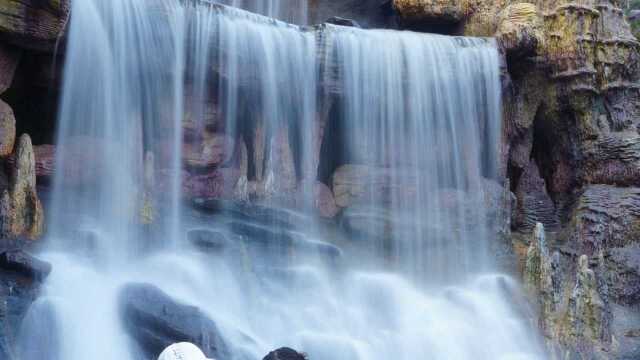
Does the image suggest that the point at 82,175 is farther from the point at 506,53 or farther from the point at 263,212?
the point at 506,53

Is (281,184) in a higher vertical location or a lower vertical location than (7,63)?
lower

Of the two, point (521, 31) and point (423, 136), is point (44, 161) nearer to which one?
point (423, 136)

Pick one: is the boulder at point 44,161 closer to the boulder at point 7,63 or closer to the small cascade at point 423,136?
the boulder at point 7,63

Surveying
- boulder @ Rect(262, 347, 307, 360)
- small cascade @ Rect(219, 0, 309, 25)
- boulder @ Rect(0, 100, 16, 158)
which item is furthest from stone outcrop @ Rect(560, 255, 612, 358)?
small cascade @ Rect(219, 0, 309, 25)

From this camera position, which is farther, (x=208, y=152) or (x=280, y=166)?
(x=280, y=166)

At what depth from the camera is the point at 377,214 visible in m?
13.5

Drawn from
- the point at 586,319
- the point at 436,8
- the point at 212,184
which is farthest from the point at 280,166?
the point at 586,319

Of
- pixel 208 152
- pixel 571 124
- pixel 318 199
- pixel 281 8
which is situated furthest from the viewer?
pixel 281 8

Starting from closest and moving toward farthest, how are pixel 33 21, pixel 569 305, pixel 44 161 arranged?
pixel 33 21, pixel 44 161, pixel 569 305

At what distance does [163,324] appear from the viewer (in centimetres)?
898

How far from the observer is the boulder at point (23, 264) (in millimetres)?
9008

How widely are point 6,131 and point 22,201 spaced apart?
888 millimetres

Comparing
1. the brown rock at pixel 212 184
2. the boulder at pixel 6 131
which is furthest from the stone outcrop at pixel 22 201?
the brown rock at pixel 212 184

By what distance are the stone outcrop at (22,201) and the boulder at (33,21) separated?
1.23 meters
